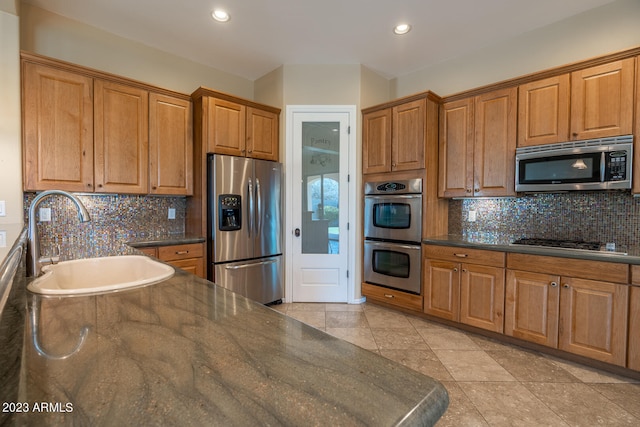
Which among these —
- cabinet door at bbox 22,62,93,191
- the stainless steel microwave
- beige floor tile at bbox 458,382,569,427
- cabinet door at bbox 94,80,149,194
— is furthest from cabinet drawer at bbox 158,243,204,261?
the stainless steel microwave

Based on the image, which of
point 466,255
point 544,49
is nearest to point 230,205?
point 466,255

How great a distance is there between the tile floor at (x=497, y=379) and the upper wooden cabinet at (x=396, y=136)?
170 cm

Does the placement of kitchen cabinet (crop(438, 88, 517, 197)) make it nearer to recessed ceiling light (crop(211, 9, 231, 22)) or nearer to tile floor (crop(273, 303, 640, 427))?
tile floor (crop(273, 303, 640, 427))

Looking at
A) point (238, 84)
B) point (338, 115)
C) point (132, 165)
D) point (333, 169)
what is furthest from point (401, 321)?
point (238, 84)

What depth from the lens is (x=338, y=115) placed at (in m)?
3.52

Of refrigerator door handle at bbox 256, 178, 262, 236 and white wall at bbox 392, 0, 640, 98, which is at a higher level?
white wall at bbox 392, 0, 640, 98

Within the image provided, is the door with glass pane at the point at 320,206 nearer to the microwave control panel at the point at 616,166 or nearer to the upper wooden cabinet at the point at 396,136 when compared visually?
the upper wooden cabinet at the point at 396,136

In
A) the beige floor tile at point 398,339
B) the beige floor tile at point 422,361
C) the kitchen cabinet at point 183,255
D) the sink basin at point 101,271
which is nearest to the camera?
the sink basin at point 101,271

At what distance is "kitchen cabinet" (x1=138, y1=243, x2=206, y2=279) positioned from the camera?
270 cm

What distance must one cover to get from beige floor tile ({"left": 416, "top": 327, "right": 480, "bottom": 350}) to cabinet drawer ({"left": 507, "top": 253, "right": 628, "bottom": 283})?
2.49 feet

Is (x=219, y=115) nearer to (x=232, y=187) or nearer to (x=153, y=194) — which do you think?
(x=232, y=187)

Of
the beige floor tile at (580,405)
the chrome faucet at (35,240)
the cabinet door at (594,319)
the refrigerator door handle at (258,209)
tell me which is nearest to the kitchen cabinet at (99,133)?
the refrigerator door handle at (258,209)

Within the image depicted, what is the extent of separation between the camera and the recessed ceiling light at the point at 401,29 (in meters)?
2.80

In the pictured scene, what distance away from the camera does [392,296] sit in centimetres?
326
